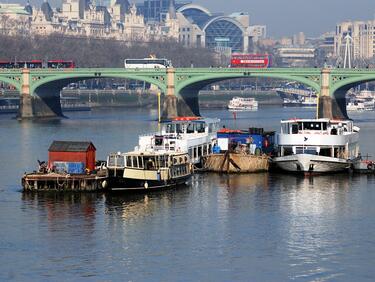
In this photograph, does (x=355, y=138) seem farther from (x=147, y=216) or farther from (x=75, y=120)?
(x=75, y=120)

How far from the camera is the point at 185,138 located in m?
62.8

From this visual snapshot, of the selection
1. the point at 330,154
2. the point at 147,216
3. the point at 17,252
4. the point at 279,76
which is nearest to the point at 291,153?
the point at 330,154

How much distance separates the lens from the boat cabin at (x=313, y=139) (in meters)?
62.0

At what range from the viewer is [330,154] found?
62.8m

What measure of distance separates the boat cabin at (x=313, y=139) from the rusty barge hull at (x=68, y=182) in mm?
12499

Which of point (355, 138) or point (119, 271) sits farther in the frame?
point (355, 138)

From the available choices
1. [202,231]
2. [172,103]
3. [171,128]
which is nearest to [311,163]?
[171,128]

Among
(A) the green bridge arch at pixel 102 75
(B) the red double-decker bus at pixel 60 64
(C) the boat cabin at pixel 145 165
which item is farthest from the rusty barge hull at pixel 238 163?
(B) the red double-decker bus at pixel 60 64

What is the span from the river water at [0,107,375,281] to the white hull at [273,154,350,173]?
0.68 meters

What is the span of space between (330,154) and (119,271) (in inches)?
1016

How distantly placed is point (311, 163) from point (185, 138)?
644 cm

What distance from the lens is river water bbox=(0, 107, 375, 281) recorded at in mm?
39094

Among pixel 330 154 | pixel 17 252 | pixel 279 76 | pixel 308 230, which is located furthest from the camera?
pixel 279 76

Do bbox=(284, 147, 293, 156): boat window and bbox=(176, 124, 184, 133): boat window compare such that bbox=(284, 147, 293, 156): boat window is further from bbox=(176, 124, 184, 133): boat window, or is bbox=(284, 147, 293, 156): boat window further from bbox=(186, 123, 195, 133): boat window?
bbox=(176, 124, 184, 133): boat window
